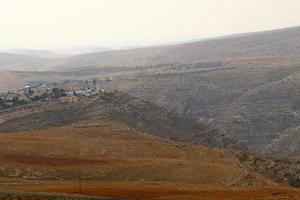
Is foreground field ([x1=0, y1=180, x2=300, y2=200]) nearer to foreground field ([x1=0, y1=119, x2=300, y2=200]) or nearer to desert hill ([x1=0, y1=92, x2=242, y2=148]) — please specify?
foreground field ([x1=0, y1=119, x2=300, y2=200])

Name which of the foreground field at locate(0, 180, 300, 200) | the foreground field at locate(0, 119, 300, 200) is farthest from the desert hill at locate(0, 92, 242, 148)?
the foreground field at locate(0, 180, 300, 200)

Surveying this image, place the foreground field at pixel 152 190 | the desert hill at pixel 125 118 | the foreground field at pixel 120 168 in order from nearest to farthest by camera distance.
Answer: the foreground field at pixel 152 190 < the foreground field at pixel 120 168 < the desert hill at pixel 125 118

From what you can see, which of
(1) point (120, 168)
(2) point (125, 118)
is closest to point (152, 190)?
(1) point (120, 168)

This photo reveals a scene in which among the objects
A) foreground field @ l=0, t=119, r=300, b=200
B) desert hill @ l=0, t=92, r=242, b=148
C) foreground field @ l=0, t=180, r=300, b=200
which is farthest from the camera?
desert hill @ l=0, t=92, r=242, b=148

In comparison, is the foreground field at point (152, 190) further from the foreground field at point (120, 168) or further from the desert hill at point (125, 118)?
the desert hill at point (125, 118)

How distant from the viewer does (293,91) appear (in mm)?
189000

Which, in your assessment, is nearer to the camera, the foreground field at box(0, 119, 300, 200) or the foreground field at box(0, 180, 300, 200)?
the foreground field at box(0, 180, 300, 200)

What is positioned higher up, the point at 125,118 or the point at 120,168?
the point at 120,168

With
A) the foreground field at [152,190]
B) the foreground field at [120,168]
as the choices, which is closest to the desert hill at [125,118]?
the foreground field at [120,168]

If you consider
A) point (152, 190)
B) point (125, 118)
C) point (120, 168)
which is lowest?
point (125, 118)

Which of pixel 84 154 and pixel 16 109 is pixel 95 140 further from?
pixel 16 109

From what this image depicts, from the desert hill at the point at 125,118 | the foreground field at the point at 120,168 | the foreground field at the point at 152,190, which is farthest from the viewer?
the desert hill at the point at 125,118

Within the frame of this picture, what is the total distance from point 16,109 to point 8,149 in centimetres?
4024

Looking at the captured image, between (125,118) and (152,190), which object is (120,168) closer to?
(152,190)
